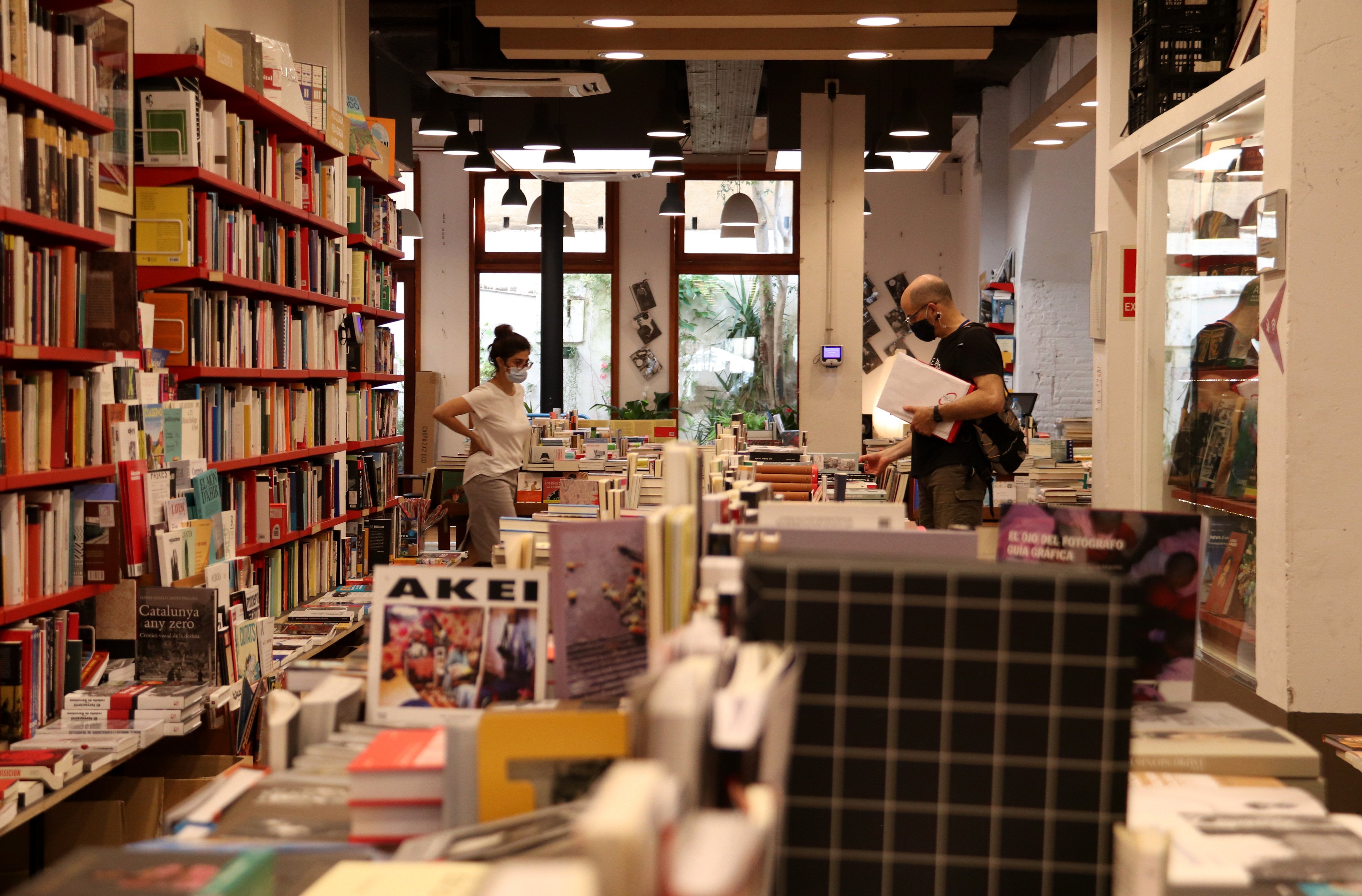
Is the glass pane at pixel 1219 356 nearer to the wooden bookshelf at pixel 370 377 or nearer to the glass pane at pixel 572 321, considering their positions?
the wooden bookshelf at pixel 370 377

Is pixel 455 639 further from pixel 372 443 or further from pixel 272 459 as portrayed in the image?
pixel 372 443

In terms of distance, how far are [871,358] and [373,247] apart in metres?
8.72

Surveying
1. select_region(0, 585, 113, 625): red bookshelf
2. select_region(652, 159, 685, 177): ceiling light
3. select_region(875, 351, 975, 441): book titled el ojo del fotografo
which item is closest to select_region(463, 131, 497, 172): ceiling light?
select_region(652, 159, 685, 177): ceiling light

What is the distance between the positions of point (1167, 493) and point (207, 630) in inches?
147

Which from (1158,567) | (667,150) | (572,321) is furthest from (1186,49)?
(572,321)

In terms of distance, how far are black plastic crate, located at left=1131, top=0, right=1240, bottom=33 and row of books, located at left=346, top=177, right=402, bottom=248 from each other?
12.8 feet

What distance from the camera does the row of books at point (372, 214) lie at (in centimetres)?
611

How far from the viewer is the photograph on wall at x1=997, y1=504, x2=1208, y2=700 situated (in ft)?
5.83

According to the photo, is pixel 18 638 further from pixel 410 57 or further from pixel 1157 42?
pixel 410 57

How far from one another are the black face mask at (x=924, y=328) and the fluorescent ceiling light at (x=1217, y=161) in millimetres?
1131

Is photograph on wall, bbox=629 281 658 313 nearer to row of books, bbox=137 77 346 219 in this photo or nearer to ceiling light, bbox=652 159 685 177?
ceiling light, bbox=652 159 685 177

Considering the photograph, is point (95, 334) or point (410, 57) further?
point (410, 57)

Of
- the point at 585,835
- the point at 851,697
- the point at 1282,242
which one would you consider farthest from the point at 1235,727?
the point at 1282,242

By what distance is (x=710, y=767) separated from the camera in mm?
876
